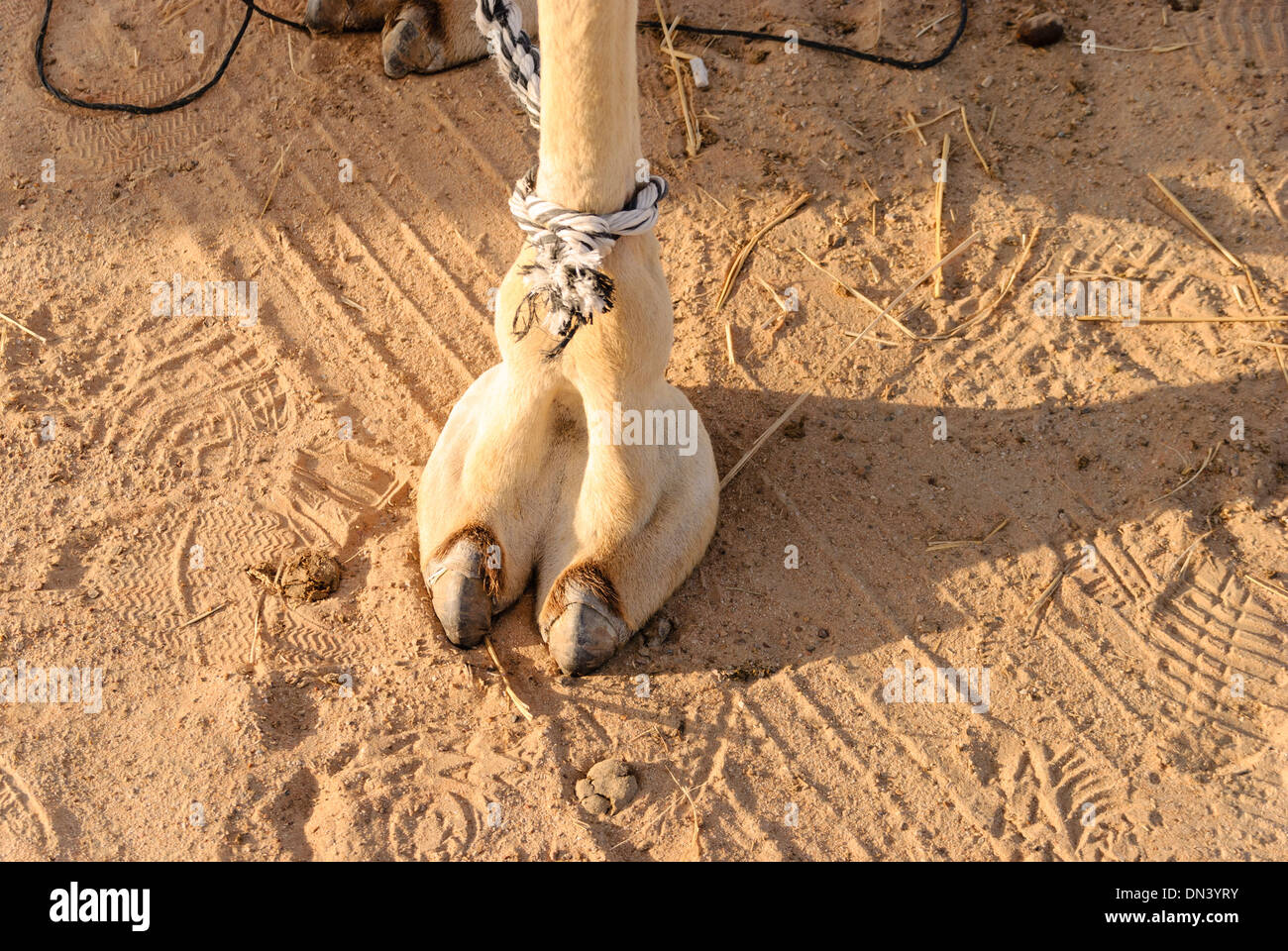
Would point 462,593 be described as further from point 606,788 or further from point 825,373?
point 825,373

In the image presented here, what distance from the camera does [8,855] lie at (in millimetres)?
3033

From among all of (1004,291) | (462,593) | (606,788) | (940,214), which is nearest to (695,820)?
(606,788)

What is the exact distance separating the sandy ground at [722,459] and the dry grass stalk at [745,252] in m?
0.05

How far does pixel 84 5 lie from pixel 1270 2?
5.90 metres

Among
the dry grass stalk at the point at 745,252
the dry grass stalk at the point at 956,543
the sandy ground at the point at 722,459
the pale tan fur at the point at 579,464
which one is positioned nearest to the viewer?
the pale tan fur at the point at 579,464

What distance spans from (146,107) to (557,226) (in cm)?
338

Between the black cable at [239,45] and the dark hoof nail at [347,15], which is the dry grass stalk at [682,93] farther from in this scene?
the dark hoof nail at [347,15]

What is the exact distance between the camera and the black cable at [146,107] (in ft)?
16.2

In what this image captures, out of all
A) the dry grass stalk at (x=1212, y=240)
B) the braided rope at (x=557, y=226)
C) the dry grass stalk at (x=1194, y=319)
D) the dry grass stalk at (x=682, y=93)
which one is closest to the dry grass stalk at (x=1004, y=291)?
the dry grass stalk at (x=1194, y=319)

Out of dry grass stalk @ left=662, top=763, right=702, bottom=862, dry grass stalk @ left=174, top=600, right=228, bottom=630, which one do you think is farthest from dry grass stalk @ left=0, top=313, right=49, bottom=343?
dry grass stalk @ left=662, top=763, right=702, bottom=862

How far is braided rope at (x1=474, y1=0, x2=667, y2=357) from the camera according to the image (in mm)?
2631

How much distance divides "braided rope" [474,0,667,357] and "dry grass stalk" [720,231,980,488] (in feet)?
4.09

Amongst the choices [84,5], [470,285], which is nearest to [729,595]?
[470,285]

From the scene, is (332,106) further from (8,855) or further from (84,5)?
(8,855)
